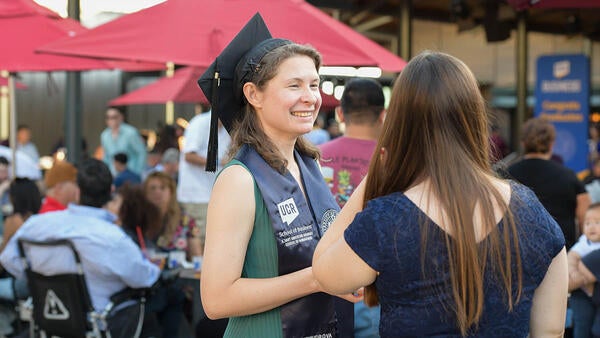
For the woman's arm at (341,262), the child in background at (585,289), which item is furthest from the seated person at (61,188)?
the woman's arm at (341,262)

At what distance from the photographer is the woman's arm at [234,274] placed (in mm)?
2270

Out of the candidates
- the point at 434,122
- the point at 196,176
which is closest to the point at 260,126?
the point at 434,122

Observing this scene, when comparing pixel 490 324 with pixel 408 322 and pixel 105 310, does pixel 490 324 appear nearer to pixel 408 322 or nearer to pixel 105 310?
pixel 408 322

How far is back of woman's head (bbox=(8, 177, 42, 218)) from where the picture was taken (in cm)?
Result: 619

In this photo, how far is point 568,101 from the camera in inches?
504

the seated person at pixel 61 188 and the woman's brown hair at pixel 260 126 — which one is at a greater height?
the woman's brown hair at pixel 260 126

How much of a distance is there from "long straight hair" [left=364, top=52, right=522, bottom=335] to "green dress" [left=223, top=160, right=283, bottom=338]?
43 centimetres

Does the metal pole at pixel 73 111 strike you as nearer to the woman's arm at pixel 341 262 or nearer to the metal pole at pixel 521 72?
→ the woman's arm at pixel 341 262

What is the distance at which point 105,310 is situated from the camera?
468 cm

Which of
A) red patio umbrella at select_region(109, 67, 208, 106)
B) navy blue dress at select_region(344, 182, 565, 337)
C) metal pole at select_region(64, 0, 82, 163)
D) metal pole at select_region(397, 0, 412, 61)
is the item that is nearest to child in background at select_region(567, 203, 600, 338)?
navy blue dress at select_region(344, 182, 565, 337)

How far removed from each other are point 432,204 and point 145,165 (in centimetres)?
963

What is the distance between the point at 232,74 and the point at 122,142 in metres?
8.34

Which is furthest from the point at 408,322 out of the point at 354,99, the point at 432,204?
the point at 354,99

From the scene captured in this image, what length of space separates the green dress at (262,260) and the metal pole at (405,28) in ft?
36.6
